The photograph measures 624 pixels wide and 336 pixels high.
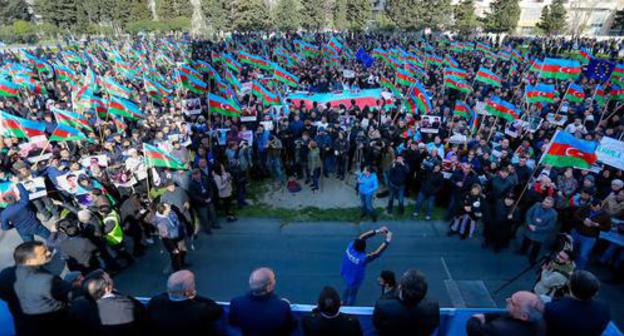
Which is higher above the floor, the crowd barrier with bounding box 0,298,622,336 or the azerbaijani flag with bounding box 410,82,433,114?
the azerbaijani flag with bounding box 410,82,433,114

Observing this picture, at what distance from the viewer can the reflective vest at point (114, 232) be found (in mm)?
6703

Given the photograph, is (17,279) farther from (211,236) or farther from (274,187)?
(274,187)

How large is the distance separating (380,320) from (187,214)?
5.08 meters

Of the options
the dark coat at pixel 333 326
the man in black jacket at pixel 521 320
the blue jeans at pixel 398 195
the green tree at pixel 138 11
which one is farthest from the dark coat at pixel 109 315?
the green tree at pixel 138 11

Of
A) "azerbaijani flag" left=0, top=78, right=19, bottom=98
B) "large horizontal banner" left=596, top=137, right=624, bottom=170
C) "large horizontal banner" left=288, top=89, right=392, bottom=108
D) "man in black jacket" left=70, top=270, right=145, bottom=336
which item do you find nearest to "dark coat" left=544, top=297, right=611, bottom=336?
"man in black jacket" left=70, top=270, right=145, bottom=336

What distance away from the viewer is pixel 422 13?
54.2 meters

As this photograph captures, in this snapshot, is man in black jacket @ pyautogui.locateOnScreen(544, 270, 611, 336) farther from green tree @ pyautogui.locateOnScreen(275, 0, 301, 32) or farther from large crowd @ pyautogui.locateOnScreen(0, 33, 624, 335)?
green tree @ pyautogui.locateOnScreen(275, 0, 301, 32)

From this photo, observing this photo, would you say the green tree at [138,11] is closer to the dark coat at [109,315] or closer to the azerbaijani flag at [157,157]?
the azerbaijani flag at [157,157]

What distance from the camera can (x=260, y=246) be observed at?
8180mm

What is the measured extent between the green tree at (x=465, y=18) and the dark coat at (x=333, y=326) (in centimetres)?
5793

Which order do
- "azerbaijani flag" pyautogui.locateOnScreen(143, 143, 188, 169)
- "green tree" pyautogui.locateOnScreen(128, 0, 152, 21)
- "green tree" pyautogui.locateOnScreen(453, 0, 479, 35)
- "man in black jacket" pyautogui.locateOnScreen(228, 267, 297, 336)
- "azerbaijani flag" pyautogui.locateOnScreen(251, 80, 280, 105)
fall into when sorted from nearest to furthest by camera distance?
"man in black jacket" pyautogui.locateOnScreen(228, 267, 297, 336) < "azerbaijani flag" pyautogui.locateOnScreen(143, 143, 188, 169) < "azerbaijani flag" pyautogui.locateOnScreen(251, 80, 280, 105) < "green tree" pyautogui.locateOnScreen(453, 0, 479, 35) < "green tree" pyautogui.locateOnScreen(128, 0, 152, 21)

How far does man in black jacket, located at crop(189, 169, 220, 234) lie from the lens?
26.1 feet

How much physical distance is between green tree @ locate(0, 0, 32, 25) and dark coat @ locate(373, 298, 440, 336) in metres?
79.0

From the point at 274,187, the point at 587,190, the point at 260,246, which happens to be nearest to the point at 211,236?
the point at 260,246
